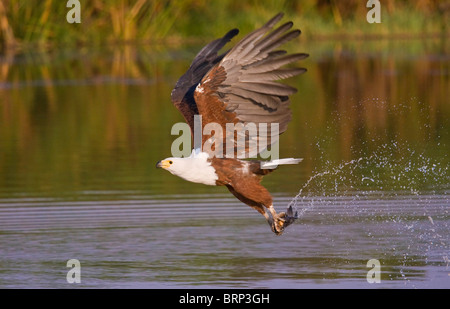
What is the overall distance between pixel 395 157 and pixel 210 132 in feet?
19.7

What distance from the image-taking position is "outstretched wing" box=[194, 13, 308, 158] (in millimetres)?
8641

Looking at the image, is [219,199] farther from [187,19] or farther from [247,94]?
[187,19]

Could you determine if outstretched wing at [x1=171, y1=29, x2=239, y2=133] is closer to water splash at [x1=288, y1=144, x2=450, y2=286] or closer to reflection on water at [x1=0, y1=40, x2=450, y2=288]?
reflection on water at [x1=0, y1=40, x2=450, y2=288]

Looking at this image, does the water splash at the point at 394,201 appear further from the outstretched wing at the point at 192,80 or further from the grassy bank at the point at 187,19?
the grassy bank at the point at 187,19

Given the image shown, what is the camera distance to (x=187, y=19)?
35.3 metres

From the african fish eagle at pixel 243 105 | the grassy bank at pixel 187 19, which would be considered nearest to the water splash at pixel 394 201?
the african fish eagle at pixel 243 105

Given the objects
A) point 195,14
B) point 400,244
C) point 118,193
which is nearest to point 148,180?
point 118,193

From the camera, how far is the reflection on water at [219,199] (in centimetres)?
892

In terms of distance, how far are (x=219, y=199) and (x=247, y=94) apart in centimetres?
319

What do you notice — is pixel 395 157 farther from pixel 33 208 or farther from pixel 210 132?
pixel 210 132

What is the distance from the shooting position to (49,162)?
1488 cm

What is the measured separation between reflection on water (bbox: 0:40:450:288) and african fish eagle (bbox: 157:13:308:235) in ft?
2.12

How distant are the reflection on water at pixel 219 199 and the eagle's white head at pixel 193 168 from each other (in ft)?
2.31

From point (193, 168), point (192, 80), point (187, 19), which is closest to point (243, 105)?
point (193, 168)
